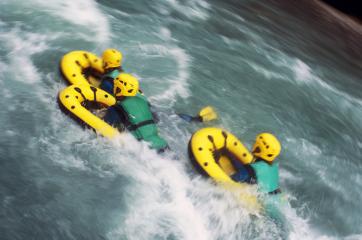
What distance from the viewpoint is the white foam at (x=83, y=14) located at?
1184cm

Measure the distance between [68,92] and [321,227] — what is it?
17.0 ft

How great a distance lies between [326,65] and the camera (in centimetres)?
1536

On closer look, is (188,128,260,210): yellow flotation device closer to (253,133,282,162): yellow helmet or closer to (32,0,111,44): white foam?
(253,133,282,162): yellow helmet

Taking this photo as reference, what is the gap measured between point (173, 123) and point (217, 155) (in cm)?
133

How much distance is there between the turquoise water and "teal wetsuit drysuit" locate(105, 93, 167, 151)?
7.7 inches

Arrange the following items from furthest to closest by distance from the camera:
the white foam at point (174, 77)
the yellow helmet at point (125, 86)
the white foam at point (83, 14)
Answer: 1. the white foam at point (83, 14)
2. the white foam at point (174, 77)
3. the yellow helmet at point (125, 86)

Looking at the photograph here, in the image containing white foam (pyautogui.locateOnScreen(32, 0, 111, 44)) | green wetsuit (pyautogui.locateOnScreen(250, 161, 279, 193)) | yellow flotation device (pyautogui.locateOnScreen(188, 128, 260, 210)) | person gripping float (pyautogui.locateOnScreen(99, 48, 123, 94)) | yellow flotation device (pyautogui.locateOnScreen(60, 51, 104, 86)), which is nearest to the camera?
green wetsuit (pyautogui.locateOnScreen(250, 161, 279, 193))

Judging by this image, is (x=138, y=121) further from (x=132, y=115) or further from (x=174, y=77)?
(x=174, y=77)

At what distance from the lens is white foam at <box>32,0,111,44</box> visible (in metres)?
11.8

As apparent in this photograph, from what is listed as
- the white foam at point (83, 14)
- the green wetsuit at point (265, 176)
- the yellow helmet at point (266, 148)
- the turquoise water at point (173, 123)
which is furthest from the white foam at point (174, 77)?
the green wetsuit at point (265, 176)

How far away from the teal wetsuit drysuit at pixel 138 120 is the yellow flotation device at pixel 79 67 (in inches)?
59.2

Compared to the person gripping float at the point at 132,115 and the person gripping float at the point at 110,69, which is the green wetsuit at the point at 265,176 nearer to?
the person gripping float at the point at 132,115

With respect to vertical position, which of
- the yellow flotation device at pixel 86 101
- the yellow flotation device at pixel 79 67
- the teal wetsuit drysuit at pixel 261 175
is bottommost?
the yellow flotation device at pixel 79 67

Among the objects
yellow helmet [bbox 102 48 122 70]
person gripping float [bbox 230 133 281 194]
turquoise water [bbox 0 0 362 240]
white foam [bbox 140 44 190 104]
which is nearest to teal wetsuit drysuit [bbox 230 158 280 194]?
person gripping float [bbox 230 133 281 194]
